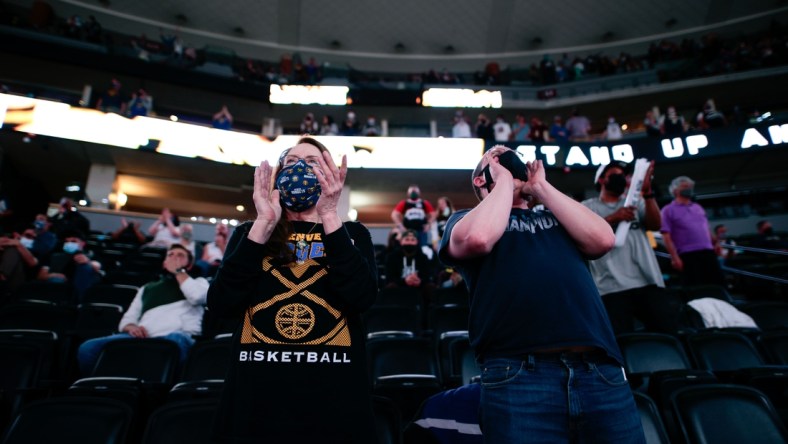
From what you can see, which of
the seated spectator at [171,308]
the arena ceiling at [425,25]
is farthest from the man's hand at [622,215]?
the arena ceiling at [425,25]

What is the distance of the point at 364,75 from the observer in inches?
670

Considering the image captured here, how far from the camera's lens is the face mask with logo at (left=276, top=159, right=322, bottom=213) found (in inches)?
55.7

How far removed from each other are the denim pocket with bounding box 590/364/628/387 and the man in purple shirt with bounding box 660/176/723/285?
3.91 meters

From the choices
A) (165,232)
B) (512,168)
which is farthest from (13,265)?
(512,168)

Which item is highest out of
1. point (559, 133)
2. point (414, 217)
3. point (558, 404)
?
point (559, 133)

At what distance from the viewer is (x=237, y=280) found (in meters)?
1.31

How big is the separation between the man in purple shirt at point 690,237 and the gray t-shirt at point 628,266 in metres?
1.81

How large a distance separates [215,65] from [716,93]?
1608cm

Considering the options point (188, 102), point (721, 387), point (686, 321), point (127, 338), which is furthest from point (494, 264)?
point (188, 102)

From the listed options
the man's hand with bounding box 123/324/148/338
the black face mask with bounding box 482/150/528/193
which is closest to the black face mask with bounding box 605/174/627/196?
the black face mask with bounding box 482/150/528/193

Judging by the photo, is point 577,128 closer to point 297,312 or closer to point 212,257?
point 212,257

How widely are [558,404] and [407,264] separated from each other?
13.4ft

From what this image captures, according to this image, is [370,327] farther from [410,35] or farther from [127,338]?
[410,35]

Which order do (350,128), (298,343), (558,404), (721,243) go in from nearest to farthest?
(558,404), (298,343), (721,243), (350,128)
